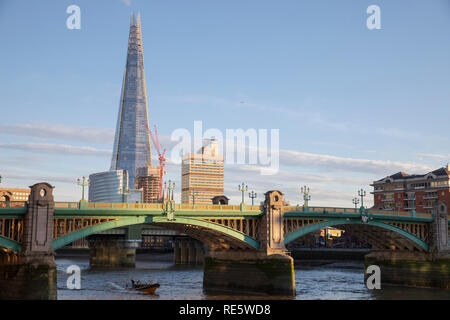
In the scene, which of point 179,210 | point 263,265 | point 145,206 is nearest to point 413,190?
point 263,265

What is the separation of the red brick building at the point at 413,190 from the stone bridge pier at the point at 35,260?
401 feet

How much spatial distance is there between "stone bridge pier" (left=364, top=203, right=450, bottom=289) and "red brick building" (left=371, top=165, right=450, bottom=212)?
66092mm

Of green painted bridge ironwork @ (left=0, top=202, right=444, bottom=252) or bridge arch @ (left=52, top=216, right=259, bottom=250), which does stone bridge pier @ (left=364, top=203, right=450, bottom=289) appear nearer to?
green painted bridge ironwork @ (left=0, top=202, right=444, bottom=252)

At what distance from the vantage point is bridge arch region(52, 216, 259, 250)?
67.2 meters

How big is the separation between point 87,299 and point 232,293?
64.9ft

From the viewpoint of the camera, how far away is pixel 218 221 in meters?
79.2

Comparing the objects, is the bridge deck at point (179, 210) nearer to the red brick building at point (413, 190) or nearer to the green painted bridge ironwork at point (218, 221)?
the green painted bridge ironwork at point (218, 221)

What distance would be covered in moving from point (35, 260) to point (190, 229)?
2559 cm

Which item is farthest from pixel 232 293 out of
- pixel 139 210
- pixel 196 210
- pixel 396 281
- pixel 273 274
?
pixel 396 281

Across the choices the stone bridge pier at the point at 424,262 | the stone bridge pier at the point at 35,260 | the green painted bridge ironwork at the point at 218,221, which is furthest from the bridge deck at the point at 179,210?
the stone bridge pier at the point at 424,262

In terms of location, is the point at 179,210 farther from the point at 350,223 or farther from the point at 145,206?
the point at 350,223

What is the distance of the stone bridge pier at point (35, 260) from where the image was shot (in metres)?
60.9

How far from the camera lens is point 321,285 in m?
96.1
